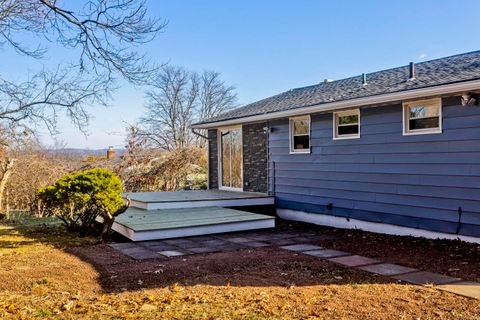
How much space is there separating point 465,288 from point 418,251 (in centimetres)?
195

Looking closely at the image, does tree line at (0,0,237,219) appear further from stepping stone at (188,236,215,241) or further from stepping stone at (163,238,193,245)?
stepping stone at (188,236,215,241)

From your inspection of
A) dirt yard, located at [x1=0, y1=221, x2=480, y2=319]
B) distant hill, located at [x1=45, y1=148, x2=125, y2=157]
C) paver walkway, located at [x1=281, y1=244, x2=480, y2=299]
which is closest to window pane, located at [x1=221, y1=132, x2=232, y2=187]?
distant hill, located at [x1=45, y1=148, x2=125, y2=157]

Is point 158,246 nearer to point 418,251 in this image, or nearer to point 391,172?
point 418,251

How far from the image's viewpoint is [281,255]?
607 centimetres

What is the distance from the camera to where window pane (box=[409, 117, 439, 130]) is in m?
6.88

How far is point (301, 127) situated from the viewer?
990 centimetres

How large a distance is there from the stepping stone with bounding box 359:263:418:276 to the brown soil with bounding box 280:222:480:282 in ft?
0.65

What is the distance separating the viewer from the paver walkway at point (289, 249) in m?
4.62

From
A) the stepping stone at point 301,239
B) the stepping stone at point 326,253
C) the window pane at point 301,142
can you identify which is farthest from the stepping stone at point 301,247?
the window pane at point 301,142

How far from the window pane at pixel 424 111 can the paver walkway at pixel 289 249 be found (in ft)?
8.86

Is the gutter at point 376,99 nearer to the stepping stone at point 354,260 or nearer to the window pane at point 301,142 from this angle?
the window pane at point 301,142

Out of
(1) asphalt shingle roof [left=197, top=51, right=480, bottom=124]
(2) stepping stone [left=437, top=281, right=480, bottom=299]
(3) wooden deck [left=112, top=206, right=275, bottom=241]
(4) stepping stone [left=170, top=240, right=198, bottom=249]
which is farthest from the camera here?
(3) wooden deck [left=112, top=206, right=275, bottom=241]

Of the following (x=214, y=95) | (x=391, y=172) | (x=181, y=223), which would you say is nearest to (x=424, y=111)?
(x=391, y=172)

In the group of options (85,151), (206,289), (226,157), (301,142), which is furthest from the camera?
(85,151)
